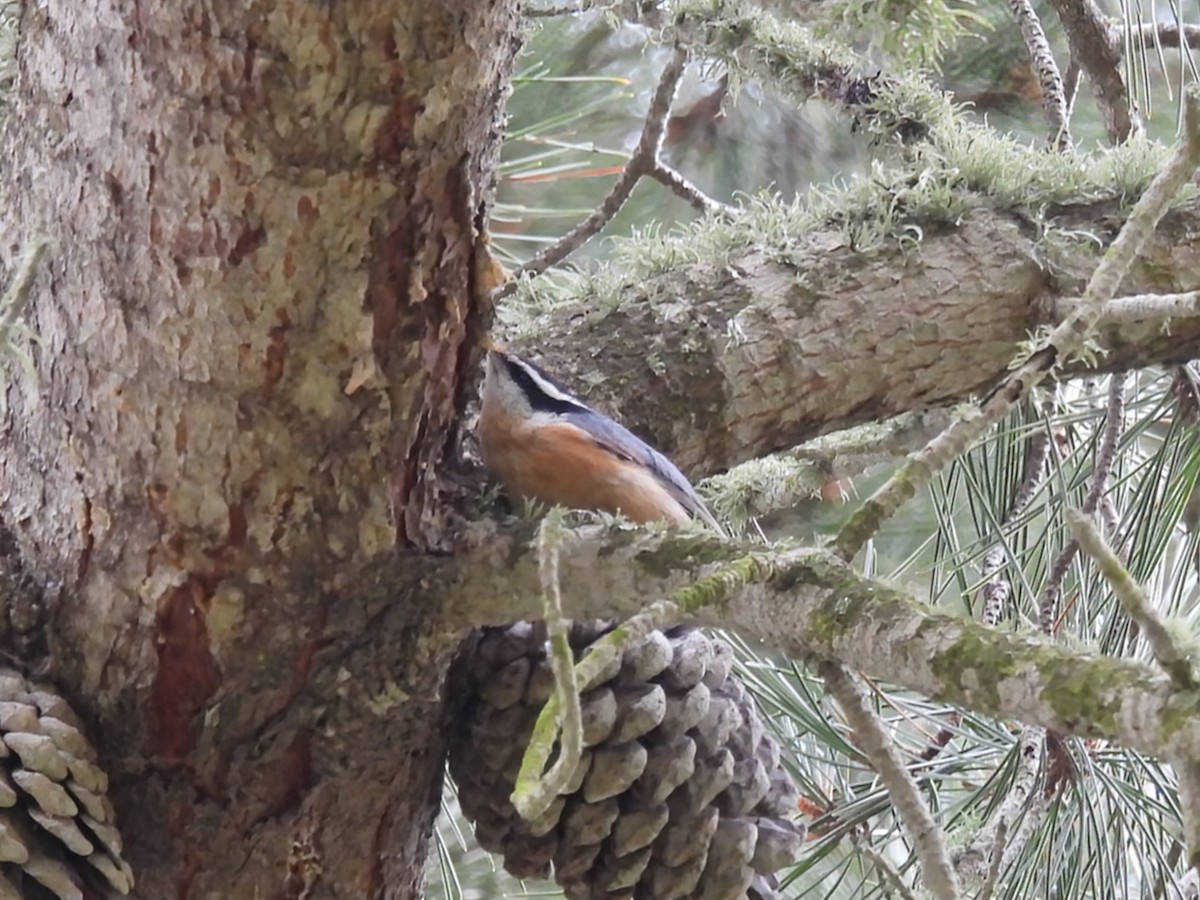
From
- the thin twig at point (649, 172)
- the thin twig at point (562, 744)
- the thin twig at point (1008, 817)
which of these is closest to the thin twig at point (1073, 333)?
the thin twig at point (562, 744)

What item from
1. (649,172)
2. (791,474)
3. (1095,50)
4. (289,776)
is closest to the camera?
(289,776)

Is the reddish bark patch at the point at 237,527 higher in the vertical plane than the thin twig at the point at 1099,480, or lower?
higher

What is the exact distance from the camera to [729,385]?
3.05 feet

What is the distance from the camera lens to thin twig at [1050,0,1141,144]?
113 cm

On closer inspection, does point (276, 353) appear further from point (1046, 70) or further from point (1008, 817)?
point (1046, 70)

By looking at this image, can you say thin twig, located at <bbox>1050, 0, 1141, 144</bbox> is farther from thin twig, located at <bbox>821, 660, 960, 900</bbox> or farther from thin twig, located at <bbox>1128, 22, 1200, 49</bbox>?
thin twig, located at <bbox>821, 660, 960, 900</bbox>

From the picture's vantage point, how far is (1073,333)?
1.73ft

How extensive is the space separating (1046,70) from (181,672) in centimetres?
89

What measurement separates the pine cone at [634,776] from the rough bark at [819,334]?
17 cm

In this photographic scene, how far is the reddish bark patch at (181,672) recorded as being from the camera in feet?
2.37

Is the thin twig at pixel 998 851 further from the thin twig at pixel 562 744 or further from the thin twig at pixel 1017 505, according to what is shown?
the thin twig at pixel 562 744

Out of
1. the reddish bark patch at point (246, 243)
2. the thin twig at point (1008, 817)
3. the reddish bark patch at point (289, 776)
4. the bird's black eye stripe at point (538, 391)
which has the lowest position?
the thin twig at point (1008, 817)

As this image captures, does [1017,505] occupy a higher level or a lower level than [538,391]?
lower

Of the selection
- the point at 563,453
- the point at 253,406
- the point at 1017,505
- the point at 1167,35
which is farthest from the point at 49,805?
the point at 1167,35
